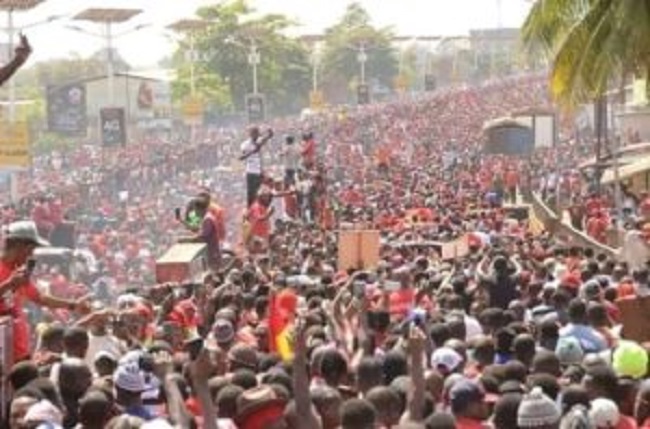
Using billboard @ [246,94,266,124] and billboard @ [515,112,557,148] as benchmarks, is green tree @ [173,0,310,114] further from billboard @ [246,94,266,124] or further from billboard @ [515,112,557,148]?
billboard @ [515,112,557,148]

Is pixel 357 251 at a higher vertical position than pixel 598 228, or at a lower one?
higher

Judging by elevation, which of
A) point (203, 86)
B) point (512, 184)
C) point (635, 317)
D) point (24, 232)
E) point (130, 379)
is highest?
point (203, 86)

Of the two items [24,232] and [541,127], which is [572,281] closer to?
[24,232]

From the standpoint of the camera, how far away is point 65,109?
4931 centimetres

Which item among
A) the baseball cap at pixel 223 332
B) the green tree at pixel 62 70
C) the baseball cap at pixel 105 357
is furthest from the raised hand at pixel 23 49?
the green tree at pixel 62 70

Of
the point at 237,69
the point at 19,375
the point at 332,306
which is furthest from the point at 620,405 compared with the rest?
the point at 237,69

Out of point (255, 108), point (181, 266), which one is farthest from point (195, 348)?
point (255, 108)

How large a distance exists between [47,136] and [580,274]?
77.7m

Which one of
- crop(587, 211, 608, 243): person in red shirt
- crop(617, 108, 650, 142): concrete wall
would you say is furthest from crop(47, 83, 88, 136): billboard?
crop(587, 211, 608, 243): person in red shirt

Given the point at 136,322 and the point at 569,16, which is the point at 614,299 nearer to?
the point at 136,322

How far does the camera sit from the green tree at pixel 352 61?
370 feet

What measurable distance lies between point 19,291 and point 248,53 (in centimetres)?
8015

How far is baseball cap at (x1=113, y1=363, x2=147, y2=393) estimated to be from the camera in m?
7.89

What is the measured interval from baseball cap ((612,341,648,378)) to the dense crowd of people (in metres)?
0.01
